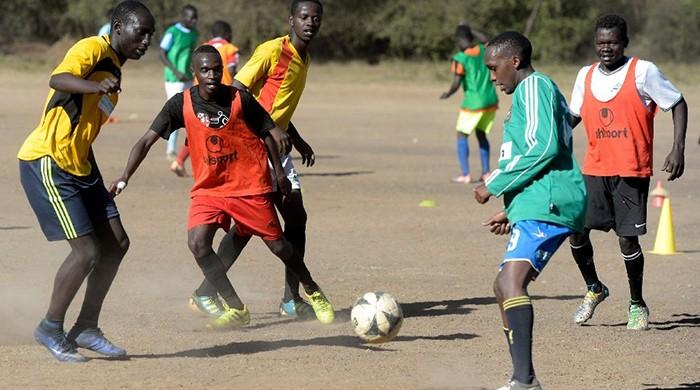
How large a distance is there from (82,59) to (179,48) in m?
11.9

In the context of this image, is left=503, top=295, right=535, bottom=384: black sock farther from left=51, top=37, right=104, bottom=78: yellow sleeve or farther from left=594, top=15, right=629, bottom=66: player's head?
left=594, top=15, right=629, bottom=66: player's head

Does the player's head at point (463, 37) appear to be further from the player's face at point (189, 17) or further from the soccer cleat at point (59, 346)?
the soccer cleat at point (59, 346)

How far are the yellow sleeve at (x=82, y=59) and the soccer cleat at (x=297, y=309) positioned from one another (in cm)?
262

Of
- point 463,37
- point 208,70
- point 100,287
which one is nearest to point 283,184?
point 208,70

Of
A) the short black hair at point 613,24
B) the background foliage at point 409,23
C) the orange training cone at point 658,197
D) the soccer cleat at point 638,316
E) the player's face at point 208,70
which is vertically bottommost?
the background foliage at point 409,23

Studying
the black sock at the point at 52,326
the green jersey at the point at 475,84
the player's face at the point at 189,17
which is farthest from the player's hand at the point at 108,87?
the player's face at the point at 189,17

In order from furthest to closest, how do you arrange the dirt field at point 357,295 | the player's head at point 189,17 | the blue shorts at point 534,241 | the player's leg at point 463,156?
the player's head at point 189,17, the player's leg at point 463,156, the dirt field at point 357,295, the blue shorts at point 534,241

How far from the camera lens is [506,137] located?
6.66 metres

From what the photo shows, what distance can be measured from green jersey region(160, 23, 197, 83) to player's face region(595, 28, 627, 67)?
35.1 ft

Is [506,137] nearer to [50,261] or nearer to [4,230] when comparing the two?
[50,261]

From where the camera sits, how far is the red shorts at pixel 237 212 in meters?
8.30

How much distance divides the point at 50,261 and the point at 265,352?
3840 mm

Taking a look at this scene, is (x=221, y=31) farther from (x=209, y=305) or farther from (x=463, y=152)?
(x=209, y=305)

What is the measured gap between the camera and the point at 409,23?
45438mm
